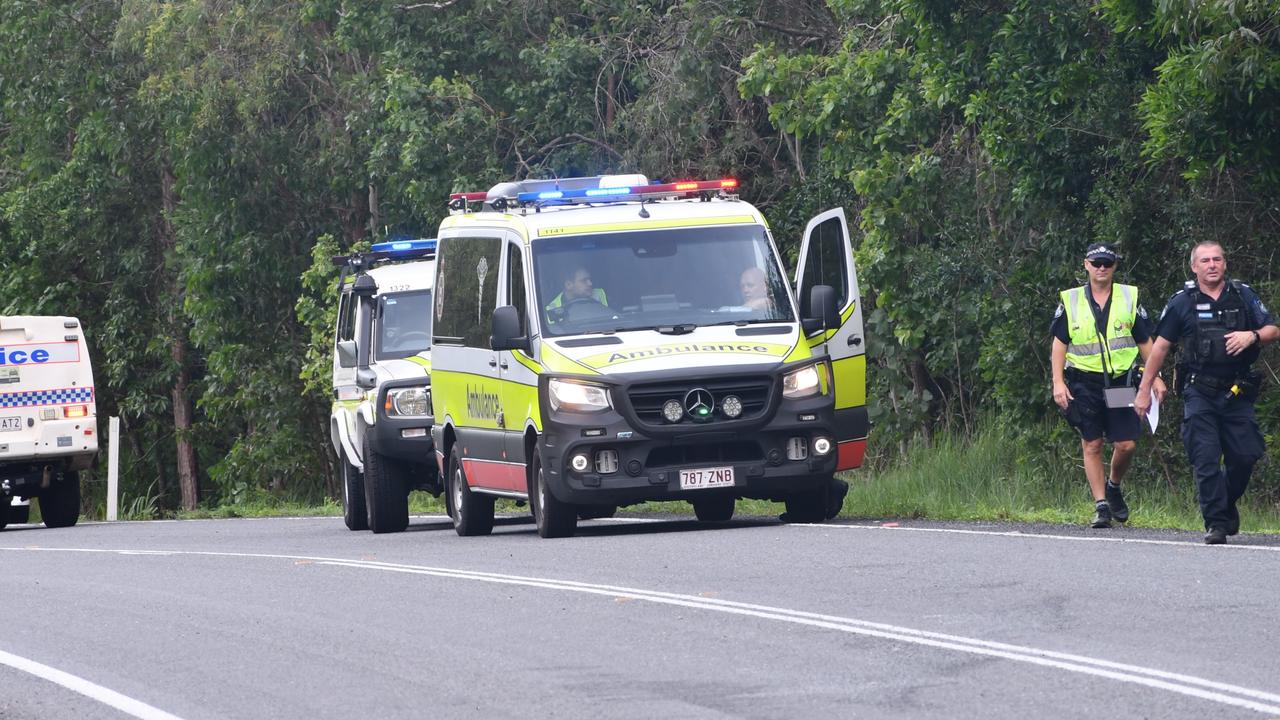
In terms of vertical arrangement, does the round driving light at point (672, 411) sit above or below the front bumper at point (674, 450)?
above

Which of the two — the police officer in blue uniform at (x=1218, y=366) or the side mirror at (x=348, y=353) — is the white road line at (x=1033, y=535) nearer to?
the police officer in blue uniform at (x=1218, y=366)

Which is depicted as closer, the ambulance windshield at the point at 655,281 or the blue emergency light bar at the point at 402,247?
the ambulance windshield at the point at 655,281

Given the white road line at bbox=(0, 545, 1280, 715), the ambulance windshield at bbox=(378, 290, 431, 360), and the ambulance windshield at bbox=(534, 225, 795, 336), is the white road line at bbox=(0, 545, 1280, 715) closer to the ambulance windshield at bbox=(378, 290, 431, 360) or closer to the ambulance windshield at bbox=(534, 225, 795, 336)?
the ambulance windshield at bbox=(534, 225, 795, 336)

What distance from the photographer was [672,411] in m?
13.7

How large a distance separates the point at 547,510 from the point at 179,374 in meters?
26.8

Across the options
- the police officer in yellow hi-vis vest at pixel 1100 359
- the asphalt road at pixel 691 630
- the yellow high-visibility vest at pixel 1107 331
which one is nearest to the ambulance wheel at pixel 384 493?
the asphalt road at pixel 691 630

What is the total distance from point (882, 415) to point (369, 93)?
34.6 feet

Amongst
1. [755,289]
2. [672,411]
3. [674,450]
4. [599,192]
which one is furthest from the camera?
[599,192]

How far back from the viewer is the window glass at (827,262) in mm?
14508

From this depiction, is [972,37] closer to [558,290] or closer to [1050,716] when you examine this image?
[558,290]

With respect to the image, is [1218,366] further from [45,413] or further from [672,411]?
[45,413]

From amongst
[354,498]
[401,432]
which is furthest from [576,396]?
[354,498]

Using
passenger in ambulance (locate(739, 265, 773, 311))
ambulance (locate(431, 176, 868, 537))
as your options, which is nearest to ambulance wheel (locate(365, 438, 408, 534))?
ambulance (locate(431, 176, 868, 537))

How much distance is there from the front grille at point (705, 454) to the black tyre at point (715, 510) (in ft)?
4.26
